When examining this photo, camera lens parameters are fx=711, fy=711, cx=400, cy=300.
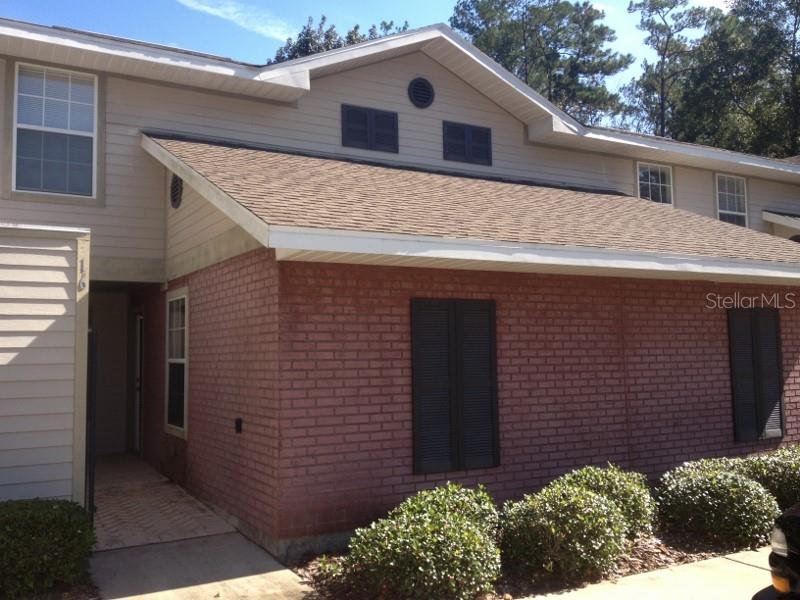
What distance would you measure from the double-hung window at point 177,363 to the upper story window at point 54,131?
1.94 meters

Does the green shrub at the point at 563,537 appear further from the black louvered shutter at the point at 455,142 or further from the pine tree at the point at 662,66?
the pine tree at the point at 662,66

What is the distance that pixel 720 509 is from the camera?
6.84 metres

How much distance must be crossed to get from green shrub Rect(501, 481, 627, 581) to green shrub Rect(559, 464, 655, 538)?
0.55 metres

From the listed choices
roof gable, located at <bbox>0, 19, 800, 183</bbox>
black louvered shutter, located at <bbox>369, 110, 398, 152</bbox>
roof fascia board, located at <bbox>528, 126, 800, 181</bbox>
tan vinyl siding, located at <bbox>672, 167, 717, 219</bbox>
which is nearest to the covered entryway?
roof gable, located at <bbox>0, 19, 800, 183</bbox>

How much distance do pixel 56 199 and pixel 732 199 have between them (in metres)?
13.1

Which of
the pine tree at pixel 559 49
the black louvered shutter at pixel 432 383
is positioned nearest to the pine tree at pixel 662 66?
the pine tree at pixel 559 49

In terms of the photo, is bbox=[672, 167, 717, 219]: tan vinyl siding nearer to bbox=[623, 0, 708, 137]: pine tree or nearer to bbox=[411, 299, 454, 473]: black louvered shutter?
bbox=[411, 299, 454, 473]: black louvered shutter

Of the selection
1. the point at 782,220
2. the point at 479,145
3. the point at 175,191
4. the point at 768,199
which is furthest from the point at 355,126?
the point at 768,199

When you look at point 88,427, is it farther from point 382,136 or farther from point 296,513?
point 382,136

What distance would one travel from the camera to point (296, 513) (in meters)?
6.48

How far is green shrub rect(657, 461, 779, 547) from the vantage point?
6766 mm

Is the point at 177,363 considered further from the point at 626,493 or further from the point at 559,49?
the point at 559,49

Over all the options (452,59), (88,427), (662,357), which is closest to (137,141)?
(88,427)

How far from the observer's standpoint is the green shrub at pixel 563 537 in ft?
19.4
